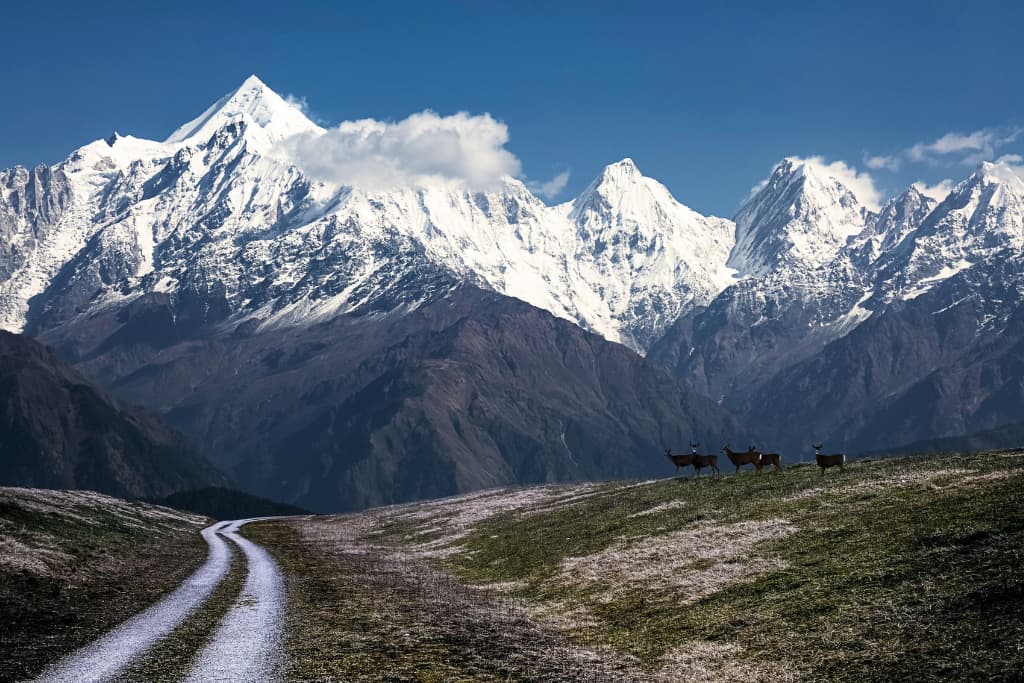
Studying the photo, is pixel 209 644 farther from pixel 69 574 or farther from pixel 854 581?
pixel 854 581

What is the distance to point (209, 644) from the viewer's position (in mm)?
31641

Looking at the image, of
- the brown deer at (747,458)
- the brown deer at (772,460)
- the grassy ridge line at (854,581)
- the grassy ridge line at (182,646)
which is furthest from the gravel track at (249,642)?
the brown deer at (772,460)

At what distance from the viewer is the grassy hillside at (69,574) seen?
105ft

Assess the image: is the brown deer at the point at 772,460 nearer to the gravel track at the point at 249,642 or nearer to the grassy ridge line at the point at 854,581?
the grassy ridge line at the point at 854,581

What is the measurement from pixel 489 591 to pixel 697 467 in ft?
106

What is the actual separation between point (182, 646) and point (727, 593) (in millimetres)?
20279

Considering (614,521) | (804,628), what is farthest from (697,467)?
(804,628)

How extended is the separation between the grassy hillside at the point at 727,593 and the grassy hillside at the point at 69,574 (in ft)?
24.5

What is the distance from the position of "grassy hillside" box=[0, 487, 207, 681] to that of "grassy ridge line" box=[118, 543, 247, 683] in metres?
2.79

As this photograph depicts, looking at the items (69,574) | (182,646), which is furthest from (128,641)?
(69,574)

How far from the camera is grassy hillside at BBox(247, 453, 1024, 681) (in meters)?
27.4

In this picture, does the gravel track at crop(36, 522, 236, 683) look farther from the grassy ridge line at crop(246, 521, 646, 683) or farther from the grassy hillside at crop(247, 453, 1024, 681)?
the grassy hillside at crop(247, 453, 1024, 681)

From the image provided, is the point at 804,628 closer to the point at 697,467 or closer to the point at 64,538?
the point at 697,467

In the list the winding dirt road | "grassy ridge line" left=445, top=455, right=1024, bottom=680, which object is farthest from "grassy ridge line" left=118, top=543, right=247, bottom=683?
"grassy ridge line" left=445, top=455, right=1024, bottom=680
